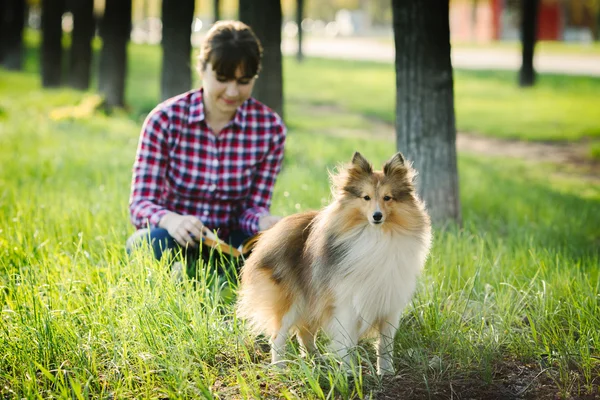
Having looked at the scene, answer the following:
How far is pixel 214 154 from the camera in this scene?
480 centimetres

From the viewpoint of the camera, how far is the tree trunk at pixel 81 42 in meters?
19.1

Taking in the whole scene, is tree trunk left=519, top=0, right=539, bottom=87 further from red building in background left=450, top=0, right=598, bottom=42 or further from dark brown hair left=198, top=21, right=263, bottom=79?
red building in background left=450, top=0, right=598, bottom=42

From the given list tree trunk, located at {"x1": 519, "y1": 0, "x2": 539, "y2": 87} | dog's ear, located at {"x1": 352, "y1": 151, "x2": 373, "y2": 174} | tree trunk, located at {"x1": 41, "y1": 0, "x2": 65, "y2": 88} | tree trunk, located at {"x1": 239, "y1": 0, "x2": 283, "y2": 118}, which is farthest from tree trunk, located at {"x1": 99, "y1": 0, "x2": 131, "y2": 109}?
dog's ear, located at {"x1": 352, "y1": 151, "x2": 373, "y2": 174}

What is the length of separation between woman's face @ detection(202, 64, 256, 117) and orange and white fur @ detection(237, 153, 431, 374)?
3.57ft

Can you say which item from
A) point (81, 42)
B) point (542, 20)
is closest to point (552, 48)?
point (542, 20)

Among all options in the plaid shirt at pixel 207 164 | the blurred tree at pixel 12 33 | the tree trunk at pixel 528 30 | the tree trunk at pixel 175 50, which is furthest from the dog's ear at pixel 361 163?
the blurred tree at pixel 12 33

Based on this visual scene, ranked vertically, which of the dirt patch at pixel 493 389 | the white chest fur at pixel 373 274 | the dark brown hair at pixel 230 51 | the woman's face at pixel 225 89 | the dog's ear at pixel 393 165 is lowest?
the dirt patch at pixel 493 389

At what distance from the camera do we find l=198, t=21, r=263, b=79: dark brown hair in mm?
4363

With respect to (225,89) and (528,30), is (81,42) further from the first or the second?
(225,89)

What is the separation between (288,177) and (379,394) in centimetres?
506

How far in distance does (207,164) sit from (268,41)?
4.66 m

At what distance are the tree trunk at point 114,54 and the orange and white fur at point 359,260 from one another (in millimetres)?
13124

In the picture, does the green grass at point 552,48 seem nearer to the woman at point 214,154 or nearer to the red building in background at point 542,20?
the red building in background at point 542,20

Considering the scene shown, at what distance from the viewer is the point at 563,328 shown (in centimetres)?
397
